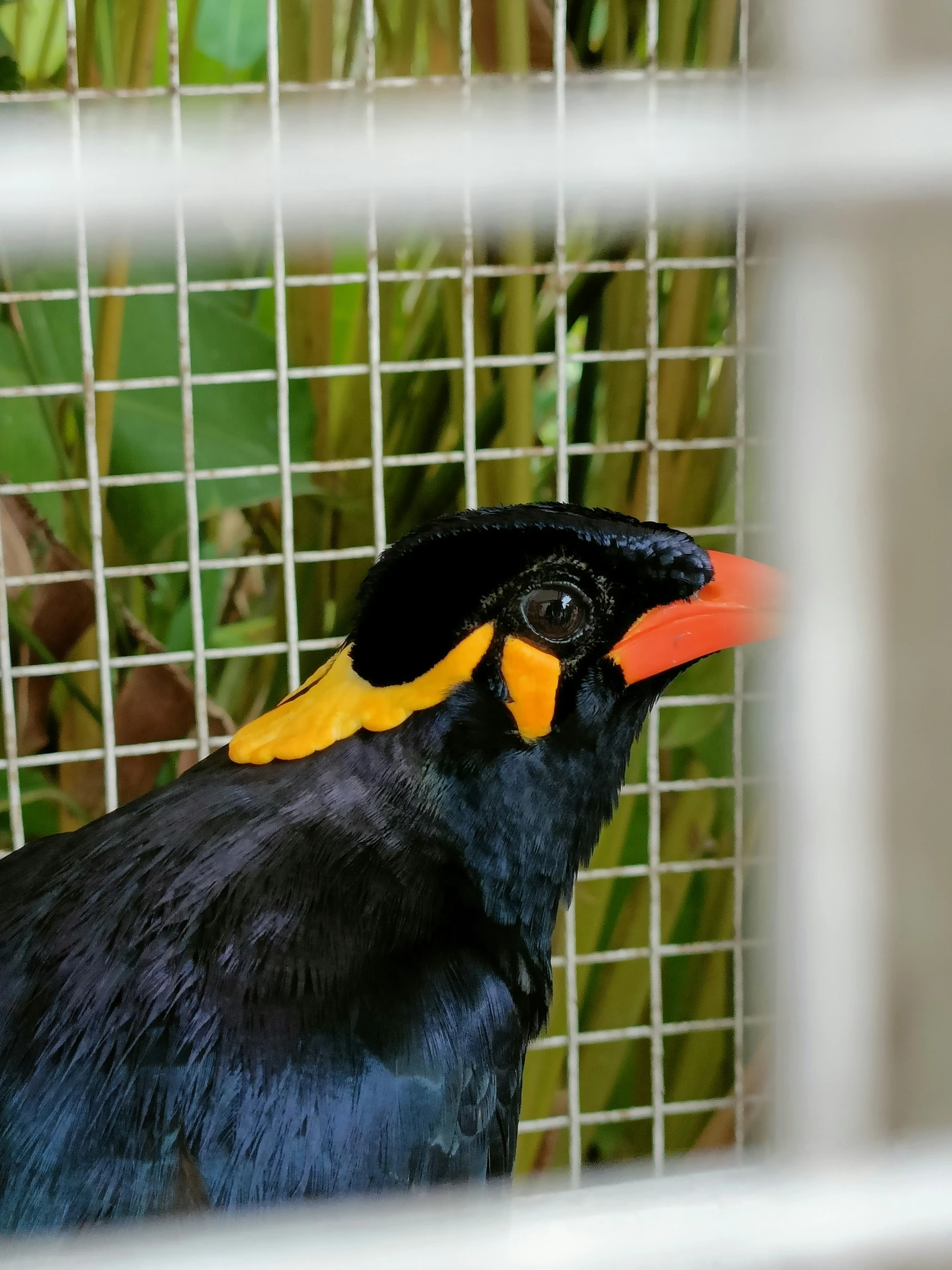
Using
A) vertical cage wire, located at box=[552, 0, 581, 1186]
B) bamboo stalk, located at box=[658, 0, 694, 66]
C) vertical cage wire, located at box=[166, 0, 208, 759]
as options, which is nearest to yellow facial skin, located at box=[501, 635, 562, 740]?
vertical cage wire, located at box=[552, 0, 581, 1186]

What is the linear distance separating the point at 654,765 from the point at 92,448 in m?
0.44

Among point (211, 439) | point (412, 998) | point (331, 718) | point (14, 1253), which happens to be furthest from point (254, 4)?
point (14, 1253)

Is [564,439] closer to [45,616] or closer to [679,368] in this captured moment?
[679,368]

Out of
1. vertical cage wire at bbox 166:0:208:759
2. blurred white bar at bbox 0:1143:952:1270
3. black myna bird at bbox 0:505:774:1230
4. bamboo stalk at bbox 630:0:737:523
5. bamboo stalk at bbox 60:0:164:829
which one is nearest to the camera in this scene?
blurred white bar at bbox 0:1143:952:1270

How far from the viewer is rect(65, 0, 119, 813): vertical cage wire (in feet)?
2.27

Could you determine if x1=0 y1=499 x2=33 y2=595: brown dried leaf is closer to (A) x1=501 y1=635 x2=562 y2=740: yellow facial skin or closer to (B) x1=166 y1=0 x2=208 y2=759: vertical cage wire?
(B) x1=166 y1=0 x2=208 y2=759: vertical cage wire

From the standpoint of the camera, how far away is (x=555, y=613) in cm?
64

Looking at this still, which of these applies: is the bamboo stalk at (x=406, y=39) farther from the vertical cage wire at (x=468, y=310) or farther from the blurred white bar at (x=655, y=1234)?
the blurred white bar at (x=655, y=1234)

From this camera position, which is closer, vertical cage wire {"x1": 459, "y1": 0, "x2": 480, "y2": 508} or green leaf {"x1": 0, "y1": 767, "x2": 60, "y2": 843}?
vertical cage wire {"x1": 459, "y1": 0, "x2": 480, "y2": 508}

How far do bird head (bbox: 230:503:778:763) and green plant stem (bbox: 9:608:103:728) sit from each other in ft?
1.00

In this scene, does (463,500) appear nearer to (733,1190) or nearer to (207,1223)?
(207,1223)

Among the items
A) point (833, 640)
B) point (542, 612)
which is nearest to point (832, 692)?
point (833, 640)

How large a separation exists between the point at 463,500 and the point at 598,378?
0.13 metres

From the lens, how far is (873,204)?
0.32m
